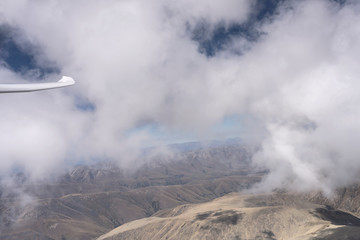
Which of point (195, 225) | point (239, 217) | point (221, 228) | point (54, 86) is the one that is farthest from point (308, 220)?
point (54, 86)

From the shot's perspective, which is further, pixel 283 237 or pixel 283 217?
pixel 283 217

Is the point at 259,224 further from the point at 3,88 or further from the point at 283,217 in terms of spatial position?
the point at 3,88

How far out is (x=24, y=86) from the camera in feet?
62.5

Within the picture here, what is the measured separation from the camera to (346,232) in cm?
13350

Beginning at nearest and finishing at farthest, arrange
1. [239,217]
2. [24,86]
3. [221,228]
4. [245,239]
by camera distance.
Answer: [24,86] → [245,239] → [221,228] → [239,217]

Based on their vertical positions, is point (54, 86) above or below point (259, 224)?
above

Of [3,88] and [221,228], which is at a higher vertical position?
[3,88]

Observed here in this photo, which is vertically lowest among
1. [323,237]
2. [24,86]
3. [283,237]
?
[283,237]

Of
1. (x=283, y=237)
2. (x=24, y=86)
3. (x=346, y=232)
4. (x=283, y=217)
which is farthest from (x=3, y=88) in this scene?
(x=283, y=217)

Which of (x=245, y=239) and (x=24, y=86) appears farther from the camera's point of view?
(x=245, y=239)

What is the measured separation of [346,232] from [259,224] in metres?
68.0

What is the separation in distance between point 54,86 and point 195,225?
647 feet

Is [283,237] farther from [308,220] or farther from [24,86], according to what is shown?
[24,86]

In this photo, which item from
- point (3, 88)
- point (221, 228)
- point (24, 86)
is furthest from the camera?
point (221, 228)
